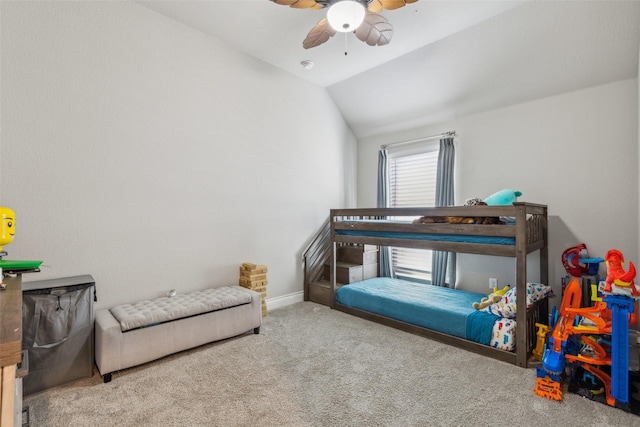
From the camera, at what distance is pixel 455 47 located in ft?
10.4

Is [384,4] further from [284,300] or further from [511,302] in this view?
[284,300]

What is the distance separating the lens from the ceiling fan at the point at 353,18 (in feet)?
6.43

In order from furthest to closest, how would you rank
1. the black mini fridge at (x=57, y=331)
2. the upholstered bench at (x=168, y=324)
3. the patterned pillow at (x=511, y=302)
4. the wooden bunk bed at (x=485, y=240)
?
A: the patterned pillow at (x=511, y=302) → the wooden bunk bed at (x=485, y=240) → the upholstered bench at (x=168, y=324) → the black mini fridge at (x=57, y=331)

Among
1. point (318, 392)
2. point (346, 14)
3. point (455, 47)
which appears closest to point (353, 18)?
point (346, 14)

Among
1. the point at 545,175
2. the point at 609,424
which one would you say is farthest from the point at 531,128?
the point at 609,424

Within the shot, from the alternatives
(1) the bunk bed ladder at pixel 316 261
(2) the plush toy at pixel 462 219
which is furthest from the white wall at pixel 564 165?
(1) the bunk bed ladder at pixel 316 261

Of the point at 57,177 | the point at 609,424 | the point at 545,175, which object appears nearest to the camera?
the point at 609,424

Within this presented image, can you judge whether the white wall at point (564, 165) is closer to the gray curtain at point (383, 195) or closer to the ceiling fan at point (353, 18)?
the gray curtain at point (383, 195)

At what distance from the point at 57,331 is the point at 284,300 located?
7.42 feet

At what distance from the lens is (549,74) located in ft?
9.83

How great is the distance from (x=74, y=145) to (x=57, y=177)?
284mm

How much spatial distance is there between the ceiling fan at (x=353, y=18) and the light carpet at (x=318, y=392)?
243 centimetres

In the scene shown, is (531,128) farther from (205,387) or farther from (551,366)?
(205,387)

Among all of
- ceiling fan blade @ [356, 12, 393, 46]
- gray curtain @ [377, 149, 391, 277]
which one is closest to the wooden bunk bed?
gray curtain @ [377, 149, 391, 277]
